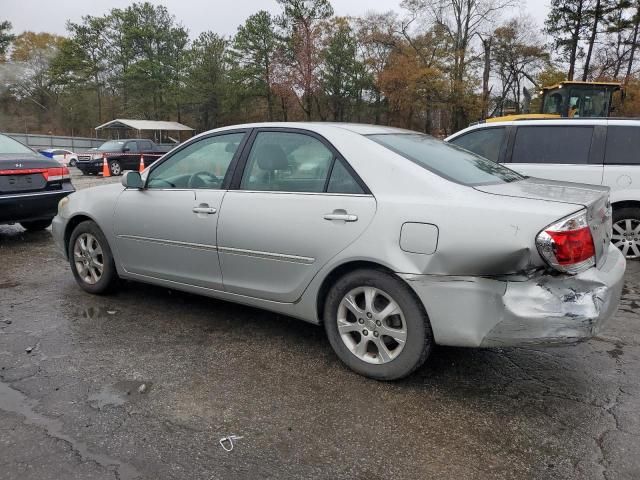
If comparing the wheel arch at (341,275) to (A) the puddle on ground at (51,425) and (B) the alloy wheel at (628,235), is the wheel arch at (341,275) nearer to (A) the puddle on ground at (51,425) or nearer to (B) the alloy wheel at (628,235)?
(A) the puddle on ground at (51,425)

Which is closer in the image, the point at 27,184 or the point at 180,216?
the point at 180,216

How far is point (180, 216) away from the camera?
150 inches

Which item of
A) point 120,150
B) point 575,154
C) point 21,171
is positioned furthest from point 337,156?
point 120,150

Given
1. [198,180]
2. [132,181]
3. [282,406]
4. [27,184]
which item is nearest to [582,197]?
[282,406]

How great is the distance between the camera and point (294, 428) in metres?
2.57

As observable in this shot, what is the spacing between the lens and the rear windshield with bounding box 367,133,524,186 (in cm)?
309

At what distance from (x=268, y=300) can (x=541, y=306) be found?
1.69 meters

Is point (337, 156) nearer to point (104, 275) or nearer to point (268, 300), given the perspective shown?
point (268, 300)

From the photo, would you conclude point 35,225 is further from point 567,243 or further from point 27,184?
point 567,243

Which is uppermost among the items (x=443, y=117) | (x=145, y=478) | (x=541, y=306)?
(x=443, y=117)

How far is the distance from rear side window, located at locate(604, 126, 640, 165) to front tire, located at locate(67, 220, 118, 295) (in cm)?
547

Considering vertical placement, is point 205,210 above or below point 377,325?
above

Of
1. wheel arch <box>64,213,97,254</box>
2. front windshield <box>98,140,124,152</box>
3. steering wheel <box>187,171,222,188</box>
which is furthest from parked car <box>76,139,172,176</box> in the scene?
steering wheel <box>187,171,222,188</box>

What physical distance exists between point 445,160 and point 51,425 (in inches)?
106
